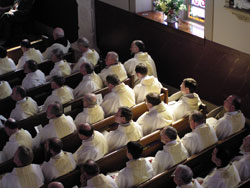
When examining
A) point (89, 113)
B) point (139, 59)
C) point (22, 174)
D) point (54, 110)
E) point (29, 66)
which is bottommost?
point (22, 174)

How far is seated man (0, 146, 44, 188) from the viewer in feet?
23.5

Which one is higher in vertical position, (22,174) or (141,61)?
(141,61)

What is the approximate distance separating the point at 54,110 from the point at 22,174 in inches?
48.9

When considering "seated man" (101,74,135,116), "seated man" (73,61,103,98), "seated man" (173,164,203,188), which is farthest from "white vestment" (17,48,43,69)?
"seated man" (173,164,203,188)

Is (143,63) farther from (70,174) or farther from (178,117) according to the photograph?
(70,174)

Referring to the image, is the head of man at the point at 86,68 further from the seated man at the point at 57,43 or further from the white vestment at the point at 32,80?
the seated man at the point at 57,43

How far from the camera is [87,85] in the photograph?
946 centimetres

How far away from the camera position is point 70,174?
7348mm

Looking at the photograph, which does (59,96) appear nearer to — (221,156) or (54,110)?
(54,110)

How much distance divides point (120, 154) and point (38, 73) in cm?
274

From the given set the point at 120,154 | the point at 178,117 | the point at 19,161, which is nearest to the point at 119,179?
the point at 120,154

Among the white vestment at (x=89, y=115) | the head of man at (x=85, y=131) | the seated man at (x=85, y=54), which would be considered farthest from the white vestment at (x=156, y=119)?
the seated man at (x=85, y=54)

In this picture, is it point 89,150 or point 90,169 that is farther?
point 89,150

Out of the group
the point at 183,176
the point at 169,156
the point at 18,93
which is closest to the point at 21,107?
the point at 18,93
